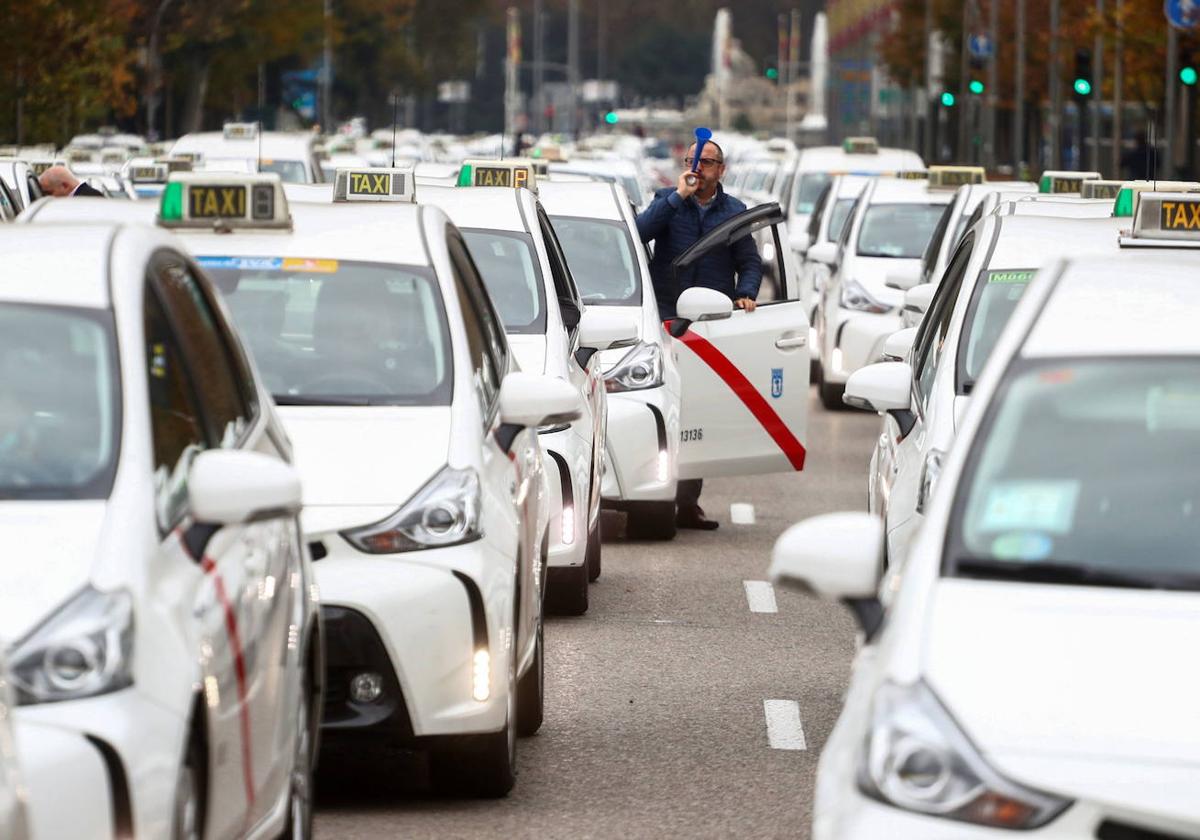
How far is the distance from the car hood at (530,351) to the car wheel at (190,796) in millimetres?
5807

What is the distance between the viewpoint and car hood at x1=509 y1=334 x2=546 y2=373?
11.0m

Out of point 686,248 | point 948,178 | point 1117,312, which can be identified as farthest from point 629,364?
point 948,178

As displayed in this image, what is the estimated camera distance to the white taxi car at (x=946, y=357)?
9.12 m

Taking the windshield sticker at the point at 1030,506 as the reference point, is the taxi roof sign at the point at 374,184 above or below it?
above

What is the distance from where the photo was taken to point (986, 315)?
1005 centimetres

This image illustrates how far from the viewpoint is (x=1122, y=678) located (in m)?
4.83

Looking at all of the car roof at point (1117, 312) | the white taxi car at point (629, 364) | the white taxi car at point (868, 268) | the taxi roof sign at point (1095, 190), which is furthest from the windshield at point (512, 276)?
the white taxi car at point (868, 268)

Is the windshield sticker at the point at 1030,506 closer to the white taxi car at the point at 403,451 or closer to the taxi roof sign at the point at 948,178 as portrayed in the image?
the white taxi car at the point at 403,451

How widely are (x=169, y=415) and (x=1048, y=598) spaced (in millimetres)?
1770

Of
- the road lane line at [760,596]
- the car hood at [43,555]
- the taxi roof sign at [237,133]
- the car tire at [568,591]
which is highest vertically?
the car hood at [43,555]

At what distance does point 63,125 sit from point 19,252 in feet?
152

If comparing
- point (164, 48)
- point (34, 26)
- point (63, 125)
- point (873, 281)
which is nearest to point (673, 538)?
point (873, 281)

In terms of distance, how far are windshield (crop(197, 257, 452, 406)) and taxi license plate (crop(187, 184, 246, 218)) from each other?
0.48 ft

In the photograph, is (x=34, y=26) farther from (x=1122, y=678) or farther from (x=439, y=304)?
(x=1122, y=678)
